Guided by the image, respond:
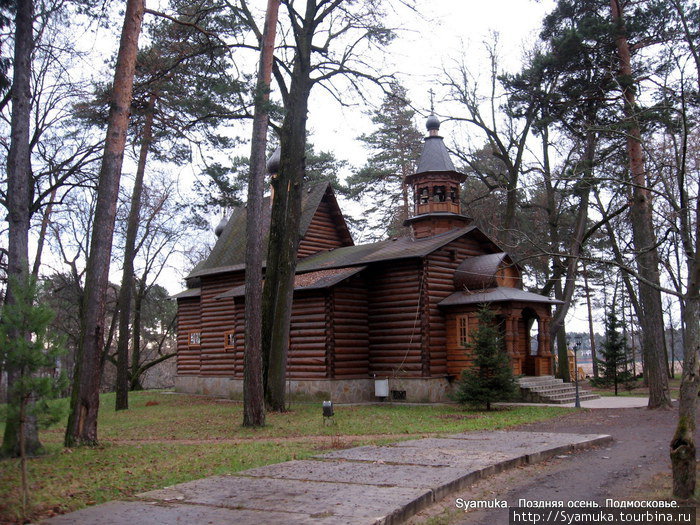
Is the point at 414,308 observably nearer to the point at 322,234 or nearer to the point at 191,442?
the point at 322,234

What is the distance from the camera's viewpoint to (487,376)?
18.2 meters

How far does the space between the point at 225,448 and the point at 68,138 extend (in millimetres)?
13127

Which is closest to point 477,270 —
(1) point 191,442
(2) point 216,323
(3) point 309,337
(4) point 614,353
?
(3) point 309,337

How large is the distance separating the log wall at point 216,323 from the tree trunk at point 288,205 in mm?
9676

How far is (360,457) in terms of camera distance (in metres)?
9.47

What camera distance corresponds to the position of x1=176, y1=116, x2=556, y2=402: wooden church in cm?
2133

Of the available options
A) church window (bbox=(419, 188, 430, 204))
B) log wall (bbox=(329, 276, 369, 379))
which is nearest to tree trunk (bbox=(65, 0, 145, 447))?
log wall (bbox=(329, 276, 369, 379))

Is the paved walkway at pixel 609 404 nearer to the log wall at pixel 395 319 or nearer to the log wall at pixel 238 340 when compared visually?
the log wall at pixel 395 319

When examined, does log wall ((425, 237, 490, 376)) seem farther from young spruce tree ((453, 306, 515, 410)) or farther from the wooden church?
young spruce tree ((453, 306, 515, 410))

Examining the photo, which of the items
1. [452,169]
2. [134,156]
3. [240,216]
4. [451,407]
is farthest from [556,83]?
[240,216]

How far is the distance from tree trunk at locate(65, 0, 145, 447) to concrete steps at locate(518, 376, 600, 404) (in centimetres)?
1415

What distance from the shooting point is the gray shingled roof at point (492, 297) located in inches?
806

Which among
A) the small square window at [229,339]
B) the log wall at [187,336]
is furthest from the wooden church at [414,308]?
the log wall at [187,336]

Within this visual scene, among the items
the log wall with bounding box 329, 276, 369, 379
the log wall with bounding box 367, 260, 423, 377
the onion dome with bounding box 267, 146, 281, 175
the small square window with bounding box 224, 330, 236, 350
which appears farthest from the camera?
the onion dome with bounding box 267, 146, 281, 175
